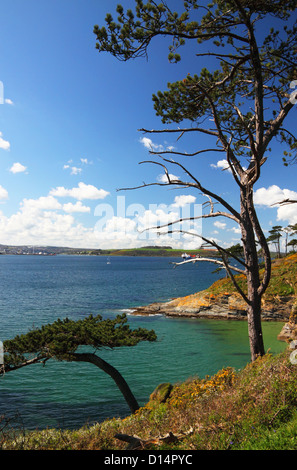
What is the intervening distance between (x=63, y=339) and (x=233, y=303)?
33.0m

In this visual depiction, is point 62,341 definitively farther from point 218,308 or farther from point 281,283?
point 281,283

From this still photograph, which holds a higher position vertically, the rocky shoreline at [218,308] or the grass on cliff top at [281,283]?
the grass on cliff top at [281,283]

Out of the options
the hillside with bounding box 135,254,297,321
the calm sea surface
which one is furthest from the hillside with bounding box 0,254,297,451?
the hillside with bounding box 135,254,297,321

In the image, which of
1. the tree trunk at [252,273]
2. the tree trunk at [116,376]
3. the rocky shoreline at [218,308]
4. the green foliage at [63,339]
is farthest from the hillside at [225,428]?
the rocky shoreline at [218,308]

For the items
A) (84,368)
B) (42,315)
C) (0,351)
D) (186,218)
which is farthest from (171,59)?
(42,315)

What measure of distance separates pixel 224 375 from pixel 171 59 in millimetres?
9593

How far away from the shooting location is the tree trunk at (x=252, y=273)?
29.7ft

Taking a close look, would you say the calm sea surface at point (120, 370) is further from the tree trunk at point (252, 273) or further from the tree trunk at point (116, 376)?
the tree trunk at point (252, 273)

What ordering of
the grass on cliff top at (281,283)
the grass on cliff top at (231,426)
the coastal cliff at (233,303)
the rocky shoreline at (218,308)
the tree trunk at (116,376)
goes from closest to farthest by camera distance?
the grass on cliff top at (231,426) < the tree trunk at (116,376) < the rocky shoreline at (218,308) < the coastal cliff at (233,303) < the grass on cliff top at (281,283)

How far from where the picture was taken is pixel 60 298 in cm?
5888

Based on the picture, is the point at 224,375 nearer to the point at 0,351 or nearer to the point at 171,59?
the point at 0,351

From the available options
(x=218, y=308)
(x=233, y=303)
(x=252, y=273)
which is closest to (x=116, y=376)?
(x=252, y=273)

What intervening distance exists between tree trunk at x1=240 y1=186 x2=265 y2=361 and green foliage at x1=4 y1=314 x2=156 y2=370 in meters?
3.80

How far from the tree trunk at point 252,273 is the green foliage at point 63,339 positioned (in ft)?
12.5
